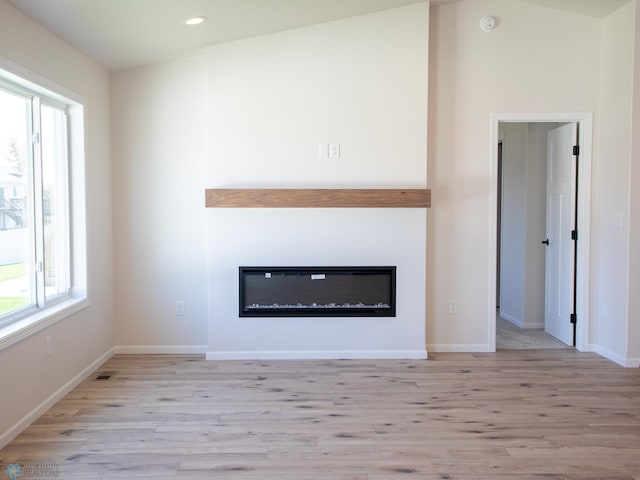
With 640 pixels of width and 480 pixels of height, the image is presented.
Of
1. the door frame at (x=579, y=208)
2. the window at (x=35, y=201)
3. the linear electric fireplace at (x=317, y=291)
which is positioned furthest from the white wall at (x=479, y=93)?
the window at (x=35, y=201)

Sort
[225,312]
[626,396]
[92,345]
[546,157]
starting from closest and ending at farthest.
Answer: [626,396]
[92,345]
[225,312]
[546,157]

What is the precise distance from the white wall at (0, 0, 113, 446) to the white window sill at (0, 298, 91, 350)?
0.14 ft

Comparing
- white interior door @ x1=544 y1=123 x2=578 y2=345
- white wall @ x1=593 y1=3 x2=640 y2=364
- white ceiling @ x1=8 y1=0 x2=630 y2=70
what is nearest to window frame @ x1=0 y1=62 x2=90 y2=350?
white ceiling @ x1=8 y1=0 x2=630 y2=70

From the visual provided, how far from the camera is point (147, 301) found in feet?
13.5

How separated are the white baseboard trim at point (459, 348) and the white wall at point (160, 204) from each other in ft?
6.56

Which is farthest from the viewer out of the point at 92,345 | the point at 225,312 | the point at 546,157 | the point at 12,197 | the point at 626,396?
the point at 546,157

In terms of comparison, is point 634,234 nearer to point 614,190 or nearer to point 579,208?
point 614,190

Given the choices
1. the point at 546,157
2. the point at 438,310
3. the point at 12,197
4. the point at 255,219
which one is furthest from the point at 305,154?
the point at 546,157

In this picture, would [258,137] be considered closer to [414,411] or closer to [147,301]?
[147,301]

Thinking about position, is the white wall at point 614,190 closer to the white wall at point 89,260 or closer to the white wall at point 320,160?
the white wall at point 320,160

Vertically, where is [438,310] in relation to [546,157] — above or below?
below

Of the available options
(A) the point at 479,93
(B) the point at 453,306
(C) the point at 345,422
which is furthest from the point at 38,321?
(A) the point at 479,93

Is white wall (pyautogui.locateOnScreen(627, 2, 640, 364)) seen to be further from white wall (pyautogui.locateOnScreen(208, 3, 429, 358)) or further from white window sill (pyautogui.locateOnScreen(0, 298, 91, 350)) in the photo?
white window sill (pyautogui.locateOnScreen(0, 298, 91, 350))

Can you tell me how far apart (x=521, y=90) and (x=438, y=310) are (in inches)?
79.0
